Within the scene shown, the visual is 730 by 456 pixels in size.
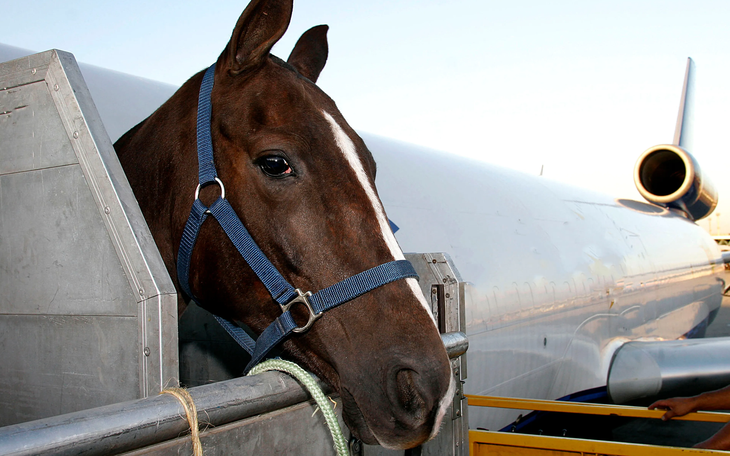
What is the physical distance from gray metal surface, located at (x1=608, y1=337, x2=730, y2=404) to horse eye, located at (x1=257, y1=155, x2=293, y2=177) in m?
5.75

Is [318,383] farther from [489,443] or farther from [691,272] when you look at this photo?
[691,272]

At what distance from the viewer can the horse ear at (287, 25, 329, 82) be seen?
2.12m

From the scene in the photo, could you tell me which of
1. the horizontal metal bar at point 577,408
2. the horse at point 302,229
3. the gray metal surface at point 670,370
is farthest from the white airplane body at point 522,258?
the horse at point 302,229

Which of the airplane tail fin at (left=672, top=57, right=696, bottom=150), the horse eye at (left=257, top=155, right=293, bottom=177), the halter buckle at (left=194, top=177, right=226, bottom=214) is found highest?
the horse eye at (left=257, top=155, right=293, bottom=177)

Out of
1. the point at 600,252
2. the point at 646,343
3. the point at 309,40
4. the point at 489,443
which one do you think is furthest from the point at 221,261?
the point at 646,343

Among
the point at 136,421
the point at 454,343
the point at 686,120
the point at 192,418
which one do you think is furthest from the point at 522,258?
the point at 686,120

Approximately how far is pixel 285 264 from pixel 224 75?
0.64 metres

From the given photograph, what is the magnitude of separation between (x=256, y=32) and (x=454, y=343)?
116cm

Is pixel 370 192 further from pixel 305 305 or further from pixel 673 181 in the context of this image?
pixel 673 181

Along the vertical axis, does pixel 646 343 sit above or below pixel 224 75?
below

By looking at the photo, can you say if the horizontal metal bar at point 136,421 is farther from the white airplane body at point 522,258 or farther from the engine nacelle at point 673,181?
the engine nacelle at point 673,181

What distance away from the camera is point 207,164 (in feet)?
5.09

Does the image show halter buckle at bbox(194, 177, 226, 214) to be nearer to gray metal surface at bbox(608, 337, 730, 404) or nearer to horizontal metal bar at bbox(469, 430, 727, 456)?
horizontal metal bar at bbox(469, 430, 727, 456)

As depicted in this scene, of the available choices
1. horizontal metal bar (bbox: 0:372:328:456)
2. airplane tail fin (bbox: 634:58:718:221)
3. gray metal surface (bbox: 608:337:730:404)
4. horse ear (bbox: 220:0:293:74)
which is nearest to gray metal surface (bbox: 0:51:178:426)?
horizontal metal bar (bbox: 0:372:328:456)
